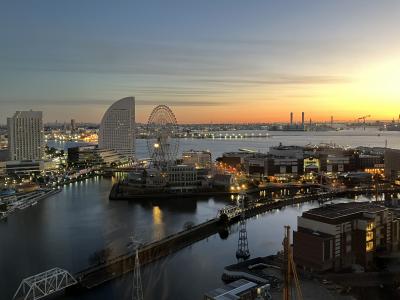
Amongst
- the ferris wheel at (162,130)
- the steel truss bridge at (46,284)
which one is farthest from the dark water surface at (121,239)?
the ferris wheel at (162,130)

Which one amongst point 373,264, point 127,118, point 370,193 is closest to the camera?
point 373,264

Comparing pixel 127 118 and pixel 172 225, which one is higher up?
pixel 127 118

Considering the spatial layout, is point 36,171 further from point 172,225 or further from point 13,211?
point 172,225

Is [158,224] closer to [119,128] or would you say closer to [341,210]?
[341,210]

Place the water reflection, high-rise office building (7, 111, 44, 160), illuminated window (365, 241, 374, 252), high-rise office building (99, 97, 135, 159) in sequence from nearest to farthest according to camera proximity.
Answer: illuminated window (365, 241, 374, 252)
the water reflection
high-rise office building (7, 111, 44, 160)
high-rise office building (99, 97, 135, 159)

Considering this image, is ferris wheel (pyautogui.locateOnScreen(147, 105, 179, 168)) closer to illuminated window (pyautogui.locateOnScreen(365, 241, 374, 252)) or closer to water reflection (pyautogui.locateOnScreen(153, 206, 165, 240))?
water reflection (pyautogui.locateOnScreen(153, 206, 165, 240))

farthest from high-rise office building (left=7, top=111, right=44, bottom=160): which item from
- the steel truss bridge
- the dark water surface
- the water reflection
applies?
the steel truss bridge

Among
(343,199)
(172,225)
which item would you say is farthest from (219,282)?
(343,199)
